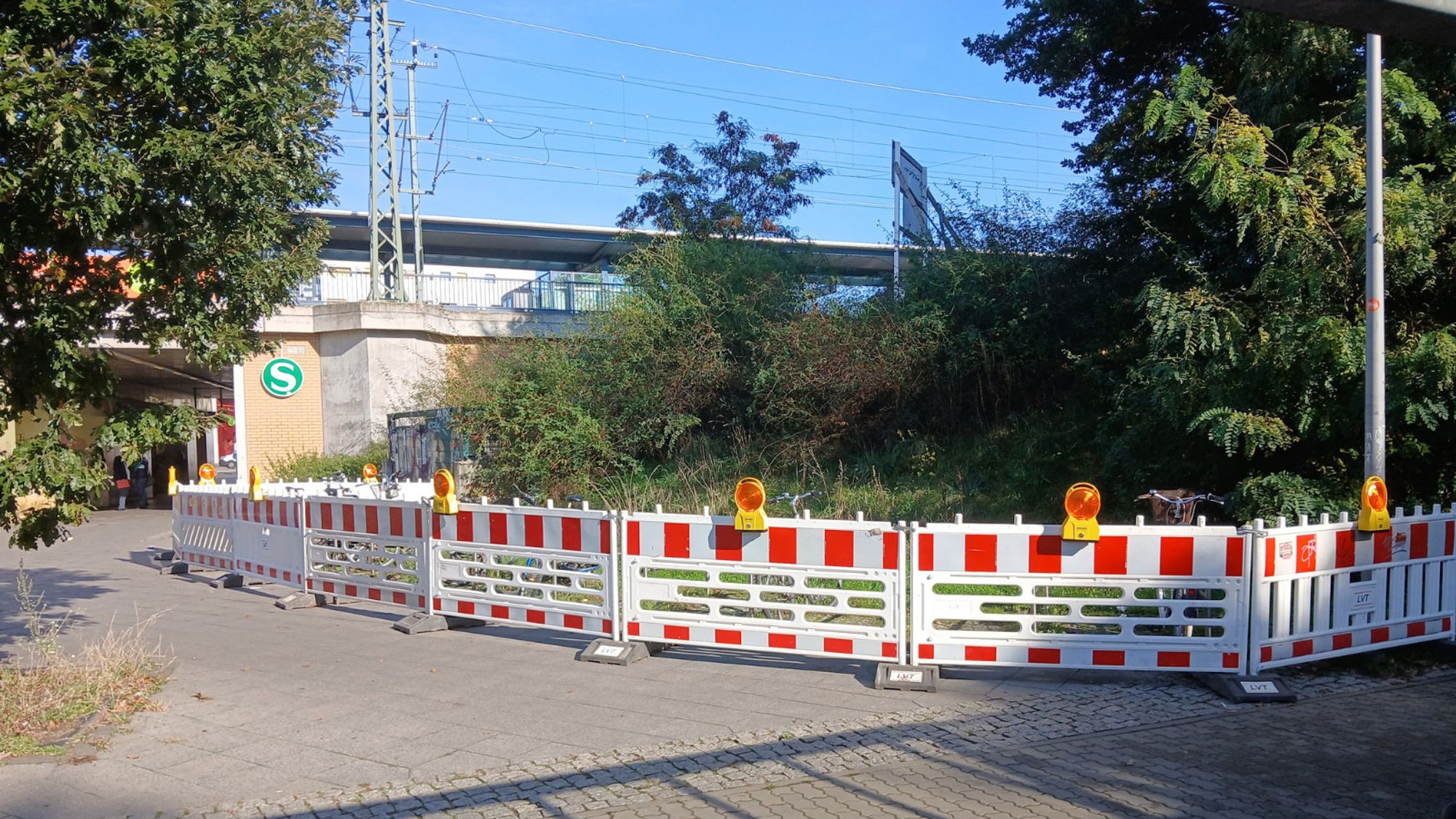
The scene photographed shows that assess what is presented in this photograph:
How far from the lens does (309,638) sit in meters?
9.23

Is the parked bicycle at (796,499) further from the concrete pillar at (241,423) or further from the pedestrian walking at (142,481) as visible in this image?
the pedestrian walking at (142,481)

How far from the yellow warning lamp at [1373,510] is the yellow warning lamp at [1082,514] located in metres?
1.99

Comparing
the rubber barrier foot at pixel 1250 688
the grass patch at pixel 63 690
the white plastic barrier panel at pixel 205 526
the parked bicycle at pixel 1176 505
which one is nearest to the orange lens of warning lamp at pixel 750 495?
the rubber barrier foot at pixel 1250 688

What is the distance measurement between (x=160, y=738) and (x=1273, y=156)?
10986 millimetres

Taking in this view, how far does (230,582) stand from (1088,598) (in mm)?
10410

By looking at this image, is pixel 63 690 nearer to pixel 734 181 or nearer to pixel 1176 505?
pixel 1176 505

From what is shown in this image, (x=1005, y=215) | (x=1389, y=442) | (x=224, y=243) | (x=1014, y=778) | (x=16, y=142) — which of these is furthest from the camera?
(x=1005, y=215)

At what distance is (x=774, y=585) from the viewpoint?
7.77 meters

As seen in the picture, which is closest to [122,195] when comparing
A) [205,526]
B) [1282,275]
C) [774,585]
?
[774,585]

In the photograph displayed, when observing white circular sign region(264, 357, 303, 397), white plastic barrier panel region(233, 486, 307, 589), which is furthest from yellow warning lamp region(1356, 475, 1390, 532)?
white circular sign region(264, 357, 303, 397)

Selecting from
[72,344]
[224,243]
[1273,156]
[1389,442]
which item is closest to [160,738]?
[72,344]

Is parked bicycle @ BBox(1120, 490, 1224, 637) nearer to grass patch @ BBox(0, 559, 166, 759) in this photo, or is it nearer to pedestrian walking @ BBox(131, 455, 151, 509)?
grass patch @ BBox(0, 559, 166, 759)

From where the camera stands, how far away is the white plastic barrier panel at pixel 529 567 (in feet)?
27.2

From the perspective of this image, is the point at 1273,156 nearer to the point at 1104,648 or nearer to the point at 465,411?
the point at 1104,648
